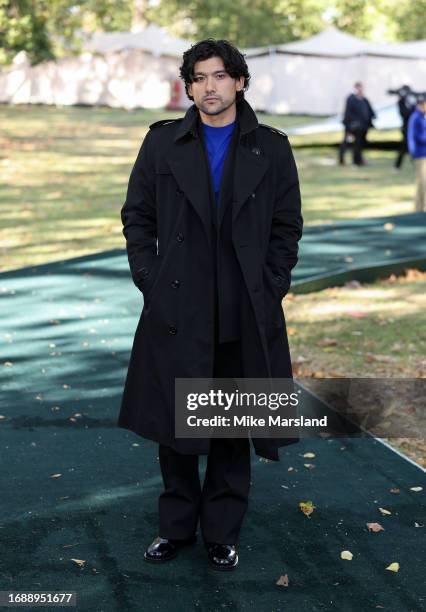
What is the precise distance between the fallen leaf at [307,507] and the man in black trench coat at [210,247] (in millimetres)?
714

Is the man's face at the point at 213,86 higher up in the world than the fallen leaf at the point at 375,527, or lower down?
higher up

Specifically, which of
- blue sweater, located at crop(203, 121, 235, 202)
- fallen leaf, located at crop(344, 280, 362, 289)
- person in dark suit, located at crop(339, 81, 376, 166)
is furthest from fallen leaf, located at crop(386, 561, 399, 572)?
person in dark suit, located at crop(339, 81, 376, 166)

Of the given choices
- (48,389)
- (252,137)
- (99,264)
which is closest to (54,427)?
(48,389)

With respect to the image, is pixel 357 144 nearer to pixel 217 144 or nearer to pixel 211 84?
pixel 217 144

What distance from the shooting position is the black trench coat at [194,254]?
3.87 metres

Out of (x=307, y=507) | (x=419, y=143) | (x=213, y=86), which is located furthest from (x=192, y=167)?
(x=419, y=143)

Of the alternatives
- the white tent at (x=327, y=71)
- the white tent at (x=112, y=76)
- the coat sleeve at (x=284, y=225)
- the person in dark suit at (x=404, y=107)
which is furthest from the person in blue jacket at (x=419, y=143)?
the white tent at (x=112, y=76)

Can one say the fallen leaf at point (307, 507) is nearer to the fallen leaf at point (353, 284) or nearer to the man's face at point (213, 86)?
the man's face at point (213, 86)

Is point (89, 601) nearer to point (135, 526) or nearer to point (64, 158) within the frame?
point (135, 526)

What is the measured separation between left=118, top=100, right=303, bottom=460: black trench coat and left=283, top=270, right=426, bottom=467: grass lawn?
2037mm

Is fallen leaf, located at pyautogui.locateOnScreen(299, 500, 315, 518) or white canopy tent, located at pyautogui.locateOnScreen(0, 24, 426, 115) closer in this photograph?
fallen leaf, located at pyautogui.locateOnScreen(299, 500, 315, 518)

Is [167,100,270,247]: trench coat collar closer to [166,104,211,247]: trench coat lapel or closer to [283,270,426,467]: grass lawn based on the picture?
[166,104,211,247]: trench coat lapel

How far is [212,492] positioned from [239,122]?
151 centimetres

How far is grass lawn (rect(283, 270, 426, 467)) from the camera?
7.18 meters
